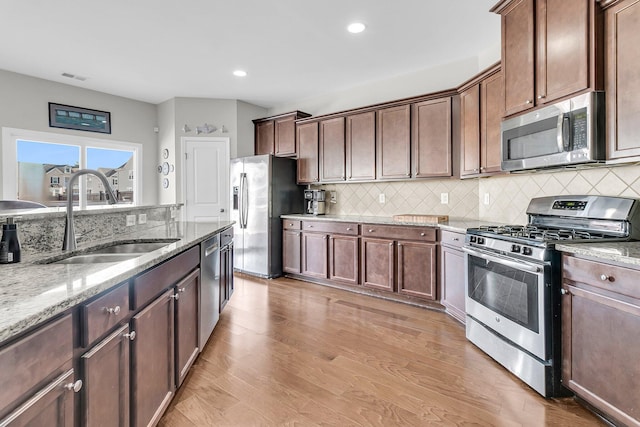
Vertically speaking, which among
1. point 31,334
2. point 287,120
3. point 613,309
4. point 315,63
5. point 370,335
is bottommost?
point 370,335

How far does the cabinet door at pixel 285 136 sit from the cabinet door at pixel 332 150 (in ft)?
2.00

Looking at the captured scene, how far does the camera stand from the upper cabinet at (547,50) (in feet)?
6.31

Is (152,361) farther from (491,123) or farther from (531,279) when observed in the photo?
(491,123)

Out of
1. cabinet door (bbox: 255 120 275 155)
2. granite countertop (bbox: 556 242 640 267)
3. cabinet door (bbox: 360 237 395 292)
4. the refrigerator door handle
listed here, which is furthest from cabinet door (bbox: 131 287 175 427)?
cabinet door (bbox: 255 120 275 155)

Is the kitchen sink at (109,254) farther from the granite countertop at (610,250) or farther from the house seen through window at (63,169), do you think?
the house seen through window at (63,169)

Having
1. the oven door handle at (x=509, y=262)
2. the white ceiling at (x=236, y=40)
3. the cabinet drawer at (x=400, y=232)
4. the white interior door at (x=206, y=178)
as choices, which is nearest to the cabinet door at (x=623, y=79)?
the oven door handle at (x=509, y=262)

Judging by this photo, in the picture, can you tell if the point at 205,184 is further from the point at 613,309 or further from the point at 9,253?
the point at 613,309

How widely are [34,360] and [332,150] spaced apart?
3949 mm

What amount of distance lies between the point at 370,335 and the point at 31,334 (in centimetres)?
234

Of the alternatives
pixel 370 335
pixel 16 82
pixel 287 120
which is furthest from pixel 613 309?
pixel 16 82

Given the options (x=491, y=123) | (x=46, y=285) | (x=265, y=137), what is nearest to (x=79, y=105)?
(x=265, y=137)

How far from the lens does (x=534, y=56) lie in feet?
7.50

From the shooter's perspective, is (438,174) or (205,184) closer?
(438,174)

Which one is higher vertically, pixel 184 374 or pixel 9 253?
pixel 9 253
